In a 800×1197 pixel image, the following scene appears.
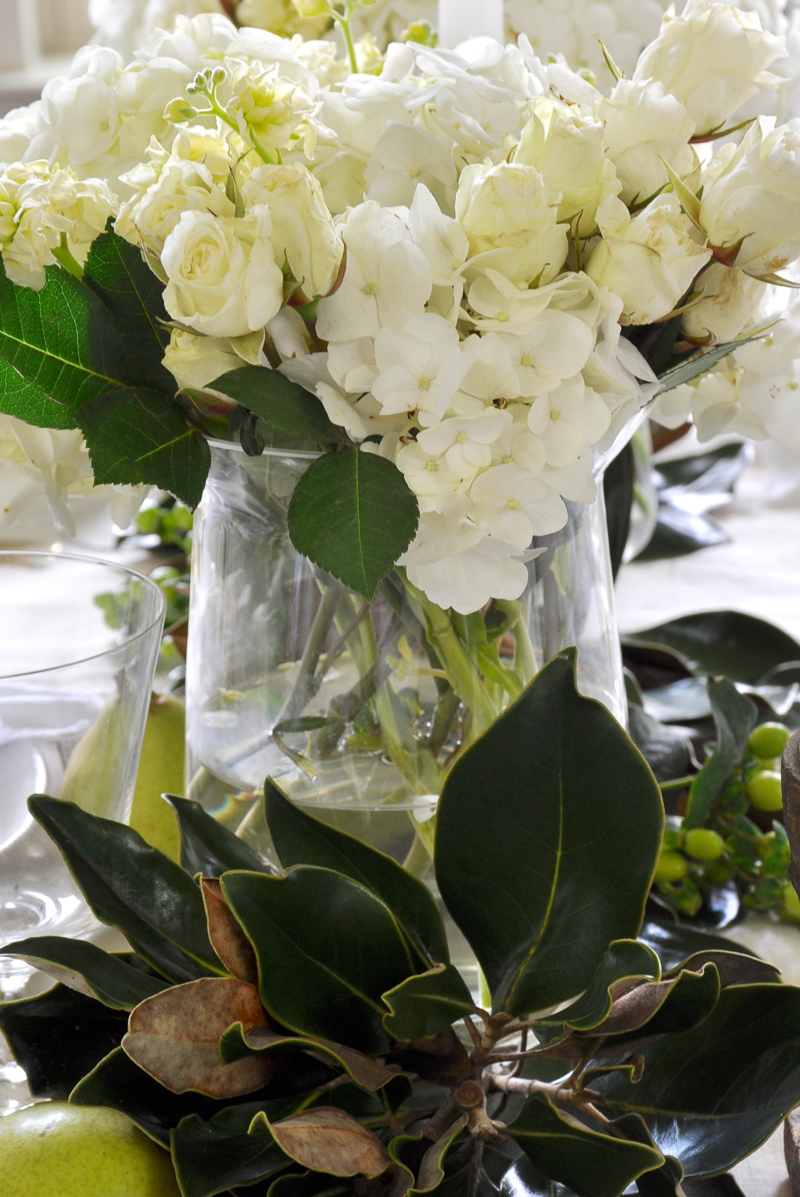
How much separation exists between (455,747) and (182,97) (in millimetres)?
185

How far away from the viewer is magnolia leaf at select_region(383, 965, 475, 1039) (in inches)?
9.5

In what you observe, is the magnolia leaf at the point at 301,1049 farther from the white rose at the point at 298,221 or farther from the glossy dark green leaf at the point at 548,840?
the white rose at the point at 298,221

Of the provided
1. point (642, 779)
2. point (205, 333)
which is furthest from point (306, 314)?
point (642, 779)

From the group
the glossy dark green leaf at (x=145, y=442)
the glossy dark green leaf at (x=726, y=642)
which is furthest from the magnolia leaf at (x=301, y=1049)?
the glossy dark green leaf at (x=726, y=642)

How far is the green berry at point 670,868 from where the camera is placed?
39 cm

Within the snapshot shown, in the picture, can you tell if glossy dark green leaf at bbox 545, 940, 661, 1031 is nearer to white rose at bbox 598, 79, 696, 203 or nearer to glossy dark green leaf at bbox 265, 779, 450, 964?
glossy dark green leaf at bbox 265, 779, 450, 964

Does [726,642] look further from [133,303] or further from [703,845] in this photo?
[133,303]

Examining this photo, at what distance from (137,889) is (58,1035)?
4cm

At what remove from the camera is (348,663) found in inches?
12.5

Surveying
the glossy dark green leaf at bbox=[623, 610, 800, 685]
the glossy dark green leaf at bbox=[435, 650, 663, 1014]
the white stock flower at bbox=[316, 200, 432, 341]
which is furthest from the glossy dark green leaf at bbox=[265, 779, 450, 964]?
the glossy dark green leaf at bbox=[623, 610, 800, 685]

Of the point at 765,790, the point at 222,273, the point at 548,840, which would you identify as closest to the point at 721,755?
the point at 765,790

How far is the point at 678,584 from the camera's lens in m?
0.75

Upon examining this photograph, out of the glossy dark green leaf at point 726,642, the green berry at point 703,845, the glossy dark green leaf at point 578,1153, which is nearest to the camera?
the glossy dark green leaf at point 578,1153

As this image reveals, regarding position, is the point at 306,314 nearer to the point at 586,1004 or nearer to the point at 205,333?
the point at 205,333
